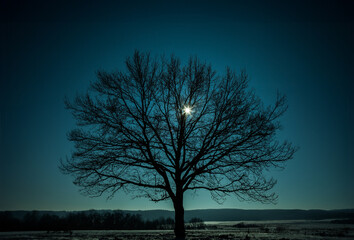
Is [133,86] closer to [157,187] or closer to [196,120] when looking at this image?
[196,120]

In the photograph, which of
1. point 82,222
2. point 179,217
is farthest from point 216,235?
point 82,222

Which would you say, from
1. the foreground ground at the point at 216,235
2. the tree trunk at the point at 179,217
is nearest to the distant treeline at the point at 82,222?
the foreground ground at the point at 216,235

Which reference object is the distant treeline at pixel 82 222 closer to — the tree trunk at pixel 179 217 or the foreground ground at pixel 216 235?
the foreground ground at pixel 216 235

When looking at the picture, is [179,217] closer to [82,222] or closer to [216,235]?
[216,235]

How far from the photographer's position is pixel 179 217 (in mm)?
12672

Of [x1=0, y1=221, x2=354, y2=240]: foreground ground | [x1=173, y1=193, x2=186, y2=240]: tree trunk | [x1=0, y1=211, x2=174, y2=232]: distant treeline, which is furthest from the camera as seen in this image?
[x1=0, y1=211, x2=174, y2=232]: distant treeline

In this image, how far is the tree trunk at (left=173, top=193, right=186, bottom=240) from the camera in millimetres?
12398

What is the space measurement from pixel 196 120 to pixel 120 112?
420 centimetres

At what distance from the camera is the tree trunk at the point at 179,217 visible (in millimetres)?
12398

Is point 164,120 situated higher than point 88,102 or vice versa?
point 88,102

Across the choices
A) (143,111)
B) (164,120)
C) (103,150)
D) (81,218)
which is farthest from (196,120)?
(81,218)

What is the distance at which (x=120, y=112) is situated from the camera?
1375 centimetres

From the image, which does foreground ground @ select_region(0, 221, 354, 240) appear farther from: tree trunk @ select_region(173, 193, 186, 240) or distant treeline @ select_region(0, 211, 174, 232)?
distant treeline @ select_region(0, 211, 174, 232)

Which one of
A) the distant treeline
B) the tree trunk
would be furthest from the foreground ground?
the distant treeline
